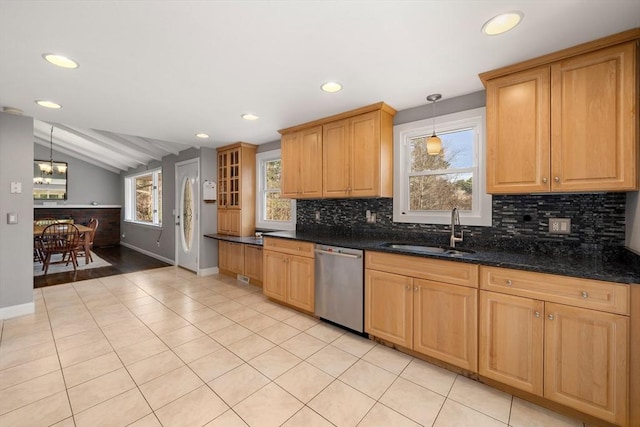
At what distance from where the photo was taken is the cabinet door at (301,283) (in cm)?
296

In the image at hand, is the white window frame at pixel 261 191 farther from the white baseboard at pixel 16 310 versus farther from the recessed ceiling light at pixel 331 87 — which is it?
the white baseboard at pixel 16 310

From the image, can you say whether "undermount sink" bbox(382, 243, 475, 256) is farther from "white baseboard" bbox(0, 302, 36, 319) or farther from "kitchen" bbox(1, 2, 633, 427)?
"white baseboard" bbox(0, 302, 36, 319)

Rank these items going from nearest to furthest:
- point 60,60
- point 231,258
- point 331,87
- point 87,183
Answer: point 60,60
point 331,87
point 231,258
point 87,183

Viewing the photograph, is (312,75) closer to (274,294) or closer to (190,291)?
(274,294)

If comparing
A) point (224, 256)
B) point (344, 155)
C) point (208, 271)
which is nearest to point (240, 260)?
point (224, 256)

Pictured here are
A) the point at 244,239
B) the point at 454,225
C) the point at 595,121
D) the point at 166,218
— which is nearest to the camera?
the point at 595,121

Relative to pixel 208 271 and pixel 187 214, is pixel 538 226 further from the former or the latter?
pixel 187 214

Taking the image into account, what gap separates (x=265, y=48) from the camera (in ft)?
5.90

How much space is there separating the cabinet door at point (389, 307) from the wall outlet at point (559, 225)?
44.7 inches

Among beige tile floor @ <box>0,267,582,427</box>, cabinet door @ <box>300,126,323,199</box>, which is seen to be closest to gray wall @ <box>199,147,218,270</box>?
beige tile floor @ <box>0,267,582,427</box>

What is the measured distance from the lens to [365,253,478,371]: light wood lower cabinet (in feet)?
6.38

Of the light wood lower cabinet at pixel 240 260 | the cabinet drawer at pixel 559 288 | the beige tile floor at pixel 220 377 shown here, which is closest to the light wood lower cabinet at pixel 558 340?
the cabinet drawer at pixel 559 288

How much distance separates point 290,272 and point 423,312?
5.06 feet

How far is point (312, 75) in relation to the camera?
2.17m
